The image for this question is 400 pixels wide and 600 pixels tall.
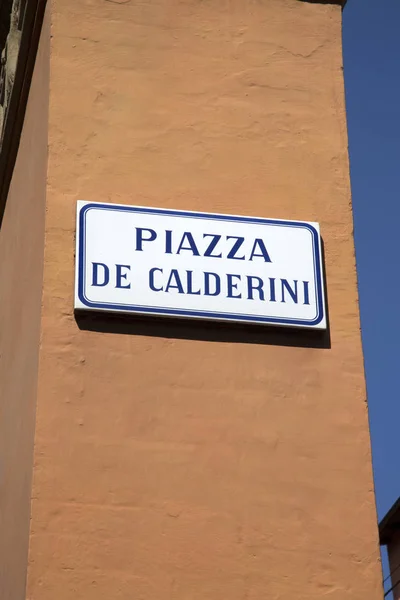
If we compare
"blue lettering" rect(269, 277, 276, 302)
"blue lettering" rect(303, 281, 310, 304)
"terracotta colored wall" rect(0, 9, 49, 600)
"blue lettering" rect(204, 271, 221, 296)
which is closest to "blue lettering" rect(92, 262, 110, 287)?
"terracotta colored wall" rect(0, 9, 49, 600)

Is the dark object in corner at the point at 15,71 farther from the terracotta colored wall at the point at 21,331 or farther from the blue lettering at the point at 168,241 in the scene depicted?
the blue lettering at the point at 168,241

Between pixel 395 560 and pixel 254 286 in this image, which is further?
pixel 395 560

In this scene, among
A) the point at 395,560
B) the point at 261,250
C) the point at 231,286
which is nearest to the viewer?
the point at 231,286

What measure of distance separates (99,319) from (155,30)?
1.55 m

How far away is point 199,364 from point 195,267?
412 millimetres

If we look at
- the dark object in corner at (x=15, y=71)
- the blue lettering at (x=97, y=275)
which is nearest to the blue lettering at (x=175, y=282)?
the blue lettering at (x=97, y=275)

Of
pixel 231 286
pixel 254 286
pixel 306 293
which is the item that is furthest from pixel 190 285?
pixel 306 293

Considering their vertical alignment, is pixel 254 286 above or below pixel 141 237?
below

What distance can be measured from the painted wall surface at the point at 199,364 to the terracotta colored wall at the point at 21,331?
0.16m

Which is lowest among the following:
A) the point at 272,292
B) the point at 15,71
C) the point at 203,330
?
the point at 203,330

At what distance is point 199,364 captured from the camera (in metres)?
5.62

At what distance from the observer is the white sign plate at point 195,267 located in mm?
5629

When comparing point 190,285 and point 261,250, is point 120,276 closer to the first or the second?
point 190,285

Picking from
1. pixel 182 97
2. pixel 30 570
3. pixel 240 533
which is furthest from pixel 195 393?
pixel 182 97
